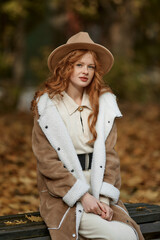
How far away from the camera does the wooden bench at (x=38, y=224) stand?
9.45ft

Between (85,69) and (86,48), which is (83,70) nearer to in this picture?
(85,69)

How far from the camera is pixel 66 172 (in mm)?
2982

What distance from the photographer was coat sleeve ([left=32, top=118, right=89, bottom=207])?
2939mm

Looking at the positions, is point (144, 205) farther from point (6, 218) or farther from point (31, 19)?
point (31, 19)

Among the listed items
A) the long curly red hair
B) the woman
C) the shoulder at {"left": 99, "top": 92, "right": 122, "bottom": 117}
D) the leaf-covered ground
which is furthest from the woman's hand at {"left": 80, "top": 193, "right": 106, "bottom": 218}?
the leaf-covered ground

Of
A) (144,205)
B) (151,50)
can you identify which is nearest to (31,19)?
(151,50)

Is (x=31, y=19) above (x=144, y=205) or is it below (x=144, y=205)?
above

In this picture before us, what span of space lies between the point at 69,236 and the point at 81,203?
243 mm

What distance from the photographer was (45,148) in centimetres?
309

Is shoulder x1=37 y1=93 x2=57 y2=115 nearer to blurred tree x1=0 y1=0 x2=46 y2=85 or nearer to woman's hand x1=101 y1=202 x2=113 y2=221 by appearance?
woman's hand x1=101 y1=202 x2=113 y2=221

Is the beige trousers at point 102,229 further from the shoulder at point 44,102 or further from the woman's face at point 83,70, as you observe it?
the woman's face at point 83,70

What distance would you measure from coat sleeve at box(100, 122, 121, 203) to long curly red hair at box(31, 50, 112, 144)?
155mm

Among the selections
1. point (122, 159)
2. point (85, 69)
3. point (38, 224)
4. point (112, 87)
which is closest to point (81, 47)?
point (85, 69)

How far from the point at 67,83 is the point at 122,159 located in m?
3.80
